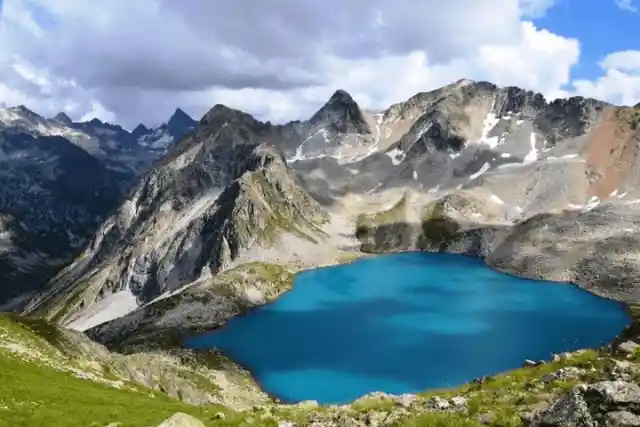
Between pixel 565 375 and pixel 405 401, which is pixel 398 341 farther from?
pixel 405 401

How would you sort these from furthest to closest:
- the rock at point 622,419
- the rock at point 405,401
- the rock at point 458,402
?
the rock at point 405,401, the rock at point 458,402, the rock at point 622,419

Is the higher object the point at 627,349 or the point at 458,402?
the point at 627,349

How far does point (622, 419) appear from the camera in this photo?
63.6 feet

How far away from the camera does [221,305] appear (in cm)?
19938

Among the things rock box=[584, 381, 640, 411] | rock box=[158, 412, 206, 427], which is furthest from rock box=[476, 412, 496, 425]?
rock box=[158, 412, 206, 427]

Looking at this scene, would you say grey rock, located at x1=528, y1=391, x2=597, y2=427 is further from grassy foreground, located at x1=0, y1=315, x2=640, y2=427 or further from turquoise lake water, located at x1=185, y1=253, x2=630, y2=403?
turquoise lake water, located at x1=185, y1=253, x2=630, y2=403

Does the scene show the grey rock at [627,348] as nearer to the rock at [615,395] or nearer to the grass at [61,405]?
the rock at [615,395]

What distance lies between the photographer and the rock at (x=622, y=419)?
19203mm

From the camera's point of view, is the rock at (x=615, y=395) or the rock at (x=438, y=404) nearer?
the rock at (x=615, y=395)

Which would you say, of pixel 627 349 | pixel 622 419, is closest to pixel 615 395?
pixel 622 419

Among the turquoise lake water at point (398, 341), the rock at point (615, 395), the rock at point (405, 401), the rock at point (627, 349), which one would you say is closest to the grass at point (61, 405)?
the rock at point (405, 401)

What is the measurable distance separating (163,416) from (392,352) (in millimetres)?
117498

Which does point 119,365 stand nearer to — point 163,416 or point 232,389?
point 232,389

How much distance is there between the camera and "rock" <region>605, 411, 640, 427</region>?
19.2m
